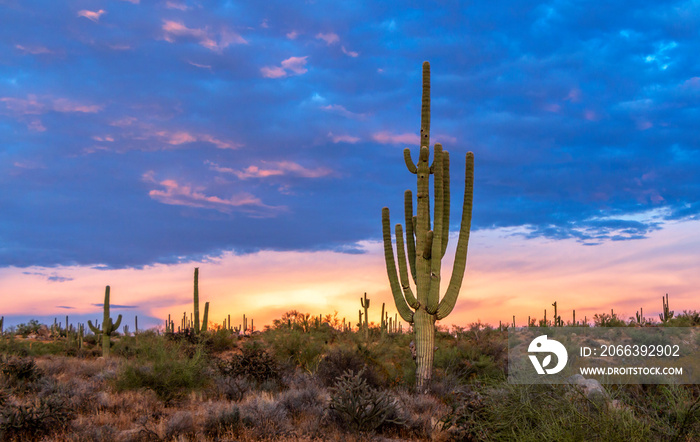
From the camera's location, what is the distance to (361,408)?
9.80 metres

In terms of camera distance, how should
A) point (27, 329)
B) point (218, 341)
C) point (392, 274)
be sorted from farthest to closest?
1. point (27, 329)
2. point (218, 341)
3. point (392, 274)

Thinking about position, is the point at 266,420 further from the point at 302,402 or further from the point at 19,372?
the point at 19,372

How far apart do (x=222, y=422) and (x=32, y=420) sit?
11.9ft

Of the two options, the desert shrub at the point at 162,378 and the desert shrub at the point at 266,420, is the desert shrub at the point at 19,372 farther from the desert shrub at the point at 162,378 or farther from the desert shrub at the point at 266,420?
the desert shrub at the point at 266,420

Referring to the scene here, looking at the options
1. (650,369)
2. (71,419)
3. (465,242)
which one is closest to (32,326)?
(71,419)

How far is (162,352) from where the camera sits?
48.3 feet

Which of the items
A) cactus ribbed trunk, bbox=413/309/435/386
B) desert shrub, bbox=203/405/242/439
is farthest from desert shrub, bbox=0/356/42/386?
cactus ribbed trunk, bbox=413/309/435/386

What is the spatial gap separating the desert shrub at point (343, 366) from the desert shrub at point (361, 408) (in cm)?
442

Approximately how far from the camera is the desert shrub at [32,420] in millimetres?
9953

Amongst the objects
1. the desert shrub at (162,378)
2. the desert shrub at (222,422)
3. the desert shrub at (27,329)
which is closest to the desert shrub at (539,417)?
the desert shrub at (222,422)

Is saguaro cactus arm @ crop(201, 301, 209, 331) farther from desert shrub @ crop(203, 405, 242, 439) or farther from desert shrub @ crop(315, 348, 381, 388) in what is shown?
desert shrub @ crop(203, 405, 242, 439)

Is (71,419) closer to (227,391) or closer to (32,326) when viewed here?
(227,391)

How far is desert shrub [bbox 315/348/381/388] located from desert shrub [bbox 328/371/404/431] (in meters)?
4.42

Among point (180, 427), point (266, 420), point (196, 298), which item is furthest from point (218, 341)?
point (266, 420)
